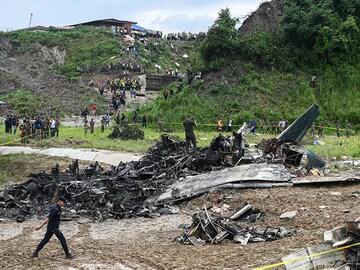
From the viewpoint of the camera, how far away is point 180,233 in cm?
1319

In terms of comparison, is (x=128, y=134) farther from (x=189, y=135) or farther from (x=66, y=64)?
(x=66, y=64)

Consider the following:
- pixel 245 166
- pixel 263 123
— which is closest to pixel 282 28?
pixel 263 123

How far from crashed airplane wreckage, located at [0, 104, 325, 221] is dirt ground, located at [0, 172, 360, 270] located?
580mm

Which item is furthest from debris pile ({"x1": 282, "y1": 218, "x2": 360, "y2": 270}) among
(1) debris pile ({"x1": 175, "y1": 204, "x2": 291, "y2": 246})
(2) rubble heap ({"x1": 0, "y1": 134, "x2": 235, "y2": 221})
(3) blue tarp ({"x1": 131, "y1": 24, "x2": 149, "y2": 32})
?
(3) blue tarp ({"x1": 131, "y1": 24, "x2": 149, "y2": 32})

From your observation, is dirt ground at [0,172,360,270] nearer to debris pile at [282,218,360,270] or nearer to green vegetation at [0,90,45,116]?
debris pile at [282,218,360,270]

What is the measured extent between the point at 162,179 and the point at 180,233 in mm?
5376

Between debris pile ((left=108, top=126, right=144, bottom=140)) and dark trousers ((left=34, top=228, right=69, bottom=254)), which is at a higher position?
dark trousers ((left=34, top=228, right=69, bottom=254))

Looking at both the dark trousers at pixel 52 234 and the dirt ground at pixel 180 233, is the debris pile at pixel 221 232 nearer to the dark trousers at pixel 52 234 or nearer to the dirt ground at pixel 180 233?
the dirt ground at pixel 180 233

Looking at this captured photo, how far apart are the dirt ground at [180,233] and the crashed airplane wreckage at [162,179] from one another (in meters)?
0.58

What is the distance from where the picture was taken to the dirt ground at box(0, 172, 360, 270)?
10711 millimetres

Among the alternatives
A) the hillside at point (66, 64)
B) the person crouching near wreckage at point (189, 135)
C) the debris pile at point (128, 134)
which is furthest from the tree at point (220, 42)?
the person crouching near wreckage at point (189, 135)

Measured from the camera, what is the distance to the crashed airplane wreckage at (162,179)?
15938mm

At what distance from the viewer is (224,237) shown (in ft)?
39.3

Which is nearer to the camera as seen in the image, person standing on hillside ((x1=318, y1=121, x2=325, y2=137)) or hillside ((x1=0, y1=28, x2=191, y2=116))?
person standing on hillside ((x1=318, y1=121, x2=325, y2=137))
